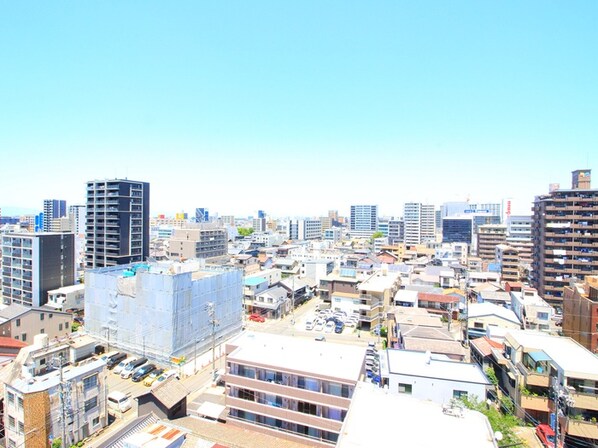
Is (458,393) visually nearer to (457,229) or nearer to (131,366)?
(131,366)

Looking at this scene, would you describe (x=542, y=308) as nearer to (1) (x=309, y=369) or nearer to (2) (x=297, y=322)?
(2) (x=297, y=322)

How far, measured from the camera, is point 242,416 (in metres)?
18.7

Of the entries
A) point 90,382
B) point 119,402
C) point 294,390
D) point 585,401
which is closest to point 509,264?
point 585,401

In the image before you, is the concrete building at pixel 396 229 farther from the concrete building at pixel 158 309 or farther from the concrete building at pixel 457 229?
the concrete building at pixel 158 309

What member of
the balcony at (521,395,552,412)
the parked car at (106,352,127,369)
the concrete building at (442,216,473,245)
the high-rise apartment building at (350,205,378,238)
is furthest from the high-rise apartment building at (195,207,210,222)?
the balcony at (521,395,552,412)

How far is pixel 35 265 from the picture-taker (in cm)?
4012

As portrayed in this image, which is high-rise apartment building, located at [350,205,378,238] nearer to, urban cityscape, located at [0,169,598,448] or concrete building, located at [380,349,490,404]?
urban cityscape, located at [0,169,598,448]

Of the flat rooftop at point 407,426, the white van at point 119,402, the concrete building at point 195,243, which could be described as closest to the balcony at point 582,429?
the flat rooftop at point 407,426

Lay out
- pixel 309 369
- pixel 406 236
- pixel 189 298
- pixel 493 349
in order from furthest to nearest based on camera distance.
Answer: pixel 406 236
pixel 189 298
pixel 493 349
pixel 309 369

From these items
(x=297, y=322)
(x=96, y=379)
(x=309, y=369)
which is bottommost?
(x=297, y=322)

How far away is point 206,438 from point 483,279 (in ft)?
157

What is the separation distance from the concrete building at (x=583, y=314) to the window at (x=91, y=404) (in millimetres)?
34824

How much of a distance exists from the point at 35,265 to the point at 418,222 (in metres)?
97.8

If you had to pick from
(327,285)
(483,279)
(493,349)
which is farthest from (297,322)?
(483,279)
